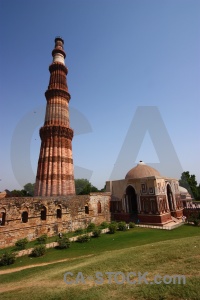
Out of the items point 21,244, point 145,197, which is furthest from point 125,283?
point 145,197

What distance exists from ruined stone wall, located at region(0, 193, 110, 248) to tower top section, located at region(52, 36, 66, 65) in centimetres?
1926

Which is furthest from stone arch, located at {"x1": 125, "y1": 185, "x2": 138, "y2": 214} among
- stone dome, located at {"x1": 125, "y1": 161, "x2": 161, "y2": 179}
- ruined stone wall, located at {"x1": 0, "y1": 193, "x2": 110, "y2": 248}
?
ruined stone wall, located at {"x1": 0, "y1": 193, "x2": 110, "y2": 248}

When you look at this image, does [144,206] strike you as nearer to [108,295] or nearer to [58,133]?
[58,133]

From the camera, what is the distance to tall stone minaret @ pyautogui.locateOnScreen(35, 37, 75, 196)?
1988 cm

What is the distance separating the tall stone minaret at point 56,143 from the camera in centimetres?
1988

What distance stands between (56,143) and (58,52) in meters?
13.8

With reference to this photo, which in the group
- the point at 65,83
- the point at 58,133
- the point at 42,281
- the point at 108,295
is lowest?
the point at 42,281

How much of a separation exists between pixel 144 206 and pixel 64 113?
602 inches

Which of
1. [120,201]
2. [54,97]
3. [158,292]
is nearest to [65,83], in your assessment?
[54,97]

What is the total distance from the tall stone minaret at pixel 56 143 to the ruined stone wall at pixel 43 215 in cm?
230

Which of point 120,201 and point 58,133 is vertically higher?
point 58,133

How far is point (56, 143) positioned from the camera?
69.6ft

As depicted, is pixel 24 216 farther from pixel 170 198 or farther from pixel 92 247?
pixel 170 198

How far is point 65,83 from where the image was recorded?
2472 centimetres
